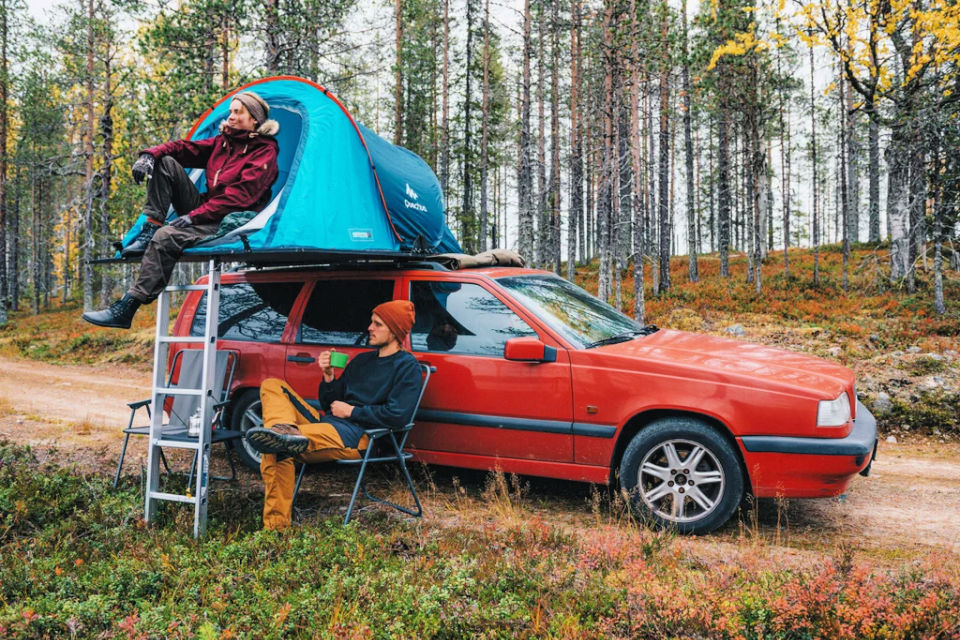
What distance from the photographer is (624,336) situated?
486cm

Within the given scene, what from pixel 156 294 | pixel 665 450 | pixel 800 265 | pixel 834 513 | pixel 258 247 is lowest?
pixel 834 513

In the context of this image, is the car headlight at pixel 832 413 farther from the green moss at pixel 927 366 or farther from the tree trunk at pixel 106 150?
the tree trunk at pixel 106 150

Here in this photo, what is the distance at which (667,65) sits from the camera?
517 inches

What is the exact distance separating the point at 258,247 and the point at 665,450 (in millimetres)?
3185

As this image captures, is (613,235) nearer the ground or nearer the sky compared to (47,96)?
nearer the ground

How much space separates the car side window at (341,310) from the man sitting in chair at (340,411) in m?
0.46

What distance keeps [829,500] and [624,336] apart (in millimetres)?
2091

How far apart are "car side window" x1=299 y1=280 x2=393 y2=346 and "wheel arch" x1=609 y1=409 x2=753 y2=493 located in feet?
7.26

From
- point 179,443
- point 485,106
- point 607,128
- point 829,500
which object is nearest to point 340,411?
point 179,443

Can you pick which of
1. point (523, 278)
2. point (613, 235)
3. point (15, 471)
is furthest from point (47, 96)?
point (523, 278)

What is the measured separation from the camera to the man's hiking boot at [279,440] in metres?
3.77

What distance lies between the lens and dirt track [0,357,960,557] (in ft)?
13.4

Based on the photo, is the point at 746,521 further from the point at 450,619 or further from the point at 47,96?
the point at 47,96

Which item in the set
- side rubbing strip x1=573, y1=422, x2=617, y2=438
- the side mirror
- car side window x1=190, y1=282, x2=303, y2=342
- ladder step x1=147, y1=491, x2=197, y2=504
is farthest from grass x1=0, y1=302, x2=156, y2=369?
side rubbing strip x1=573, y1=422, x2=617, y2=438
